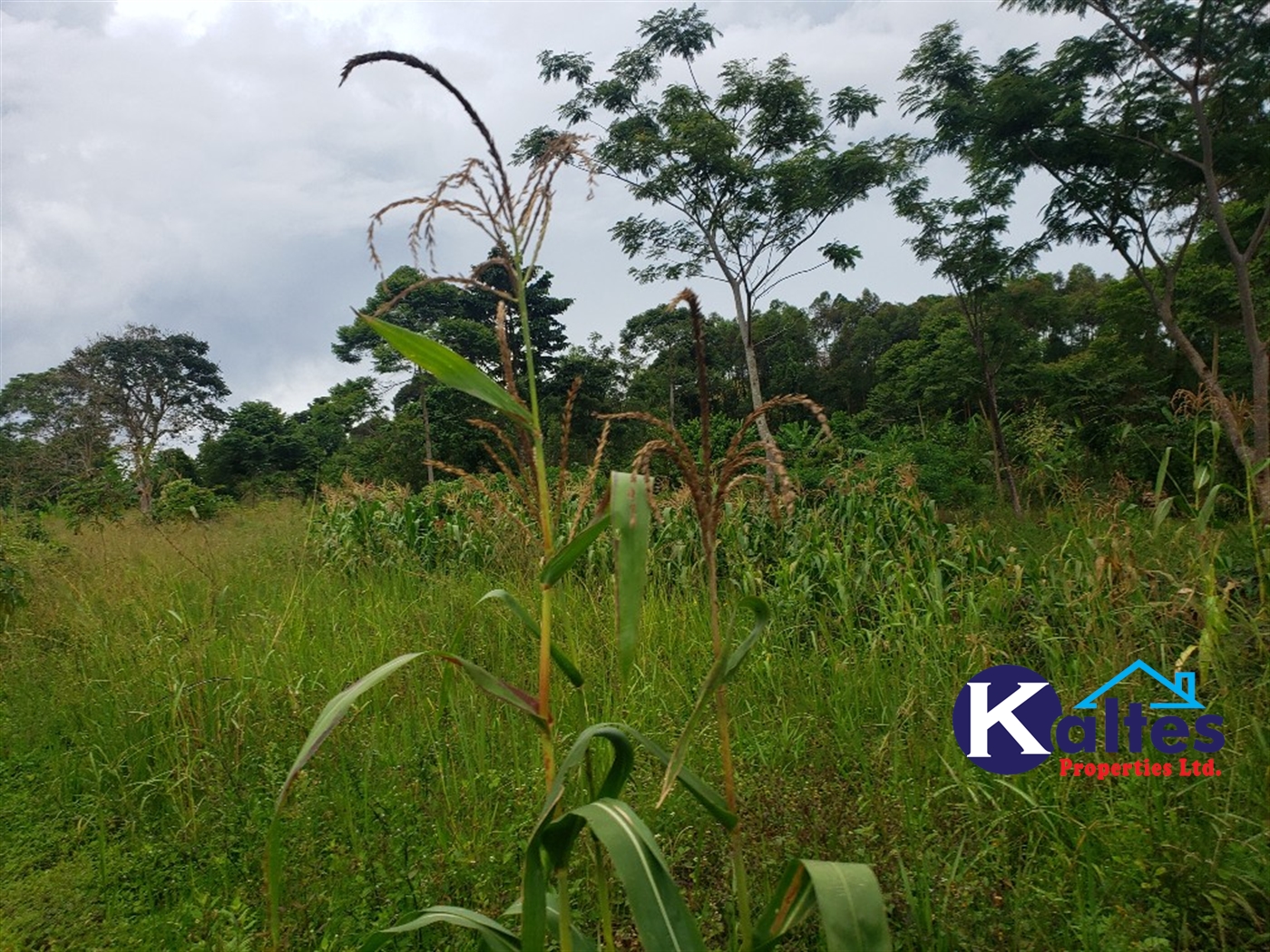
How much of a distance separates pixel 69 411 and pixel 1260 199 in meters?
33.4

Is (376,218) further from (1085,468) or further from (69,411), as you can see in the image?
(69,411)

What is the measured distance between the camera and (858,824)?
199cm

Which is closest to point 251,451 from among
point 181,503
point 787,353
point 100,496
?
point 181,503

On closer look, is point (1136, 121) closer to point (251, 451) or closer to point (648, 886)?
point (648, 886)

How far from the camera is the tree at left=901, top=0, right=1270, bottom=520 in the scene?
24.5 ft

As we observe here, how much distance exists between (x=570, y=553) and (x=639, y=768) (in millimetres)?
1677

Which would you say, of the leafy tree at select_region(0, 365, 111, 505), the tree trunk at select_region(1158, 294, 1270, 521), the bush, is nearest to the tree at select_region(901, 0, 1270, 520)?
the tree trunk at select_region(1158, 294, 1270, 521)

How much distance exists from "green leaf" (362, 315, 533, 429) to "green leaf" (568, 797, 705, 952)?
0.55 meters

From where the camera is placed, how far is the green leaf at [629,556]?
32.7 inches

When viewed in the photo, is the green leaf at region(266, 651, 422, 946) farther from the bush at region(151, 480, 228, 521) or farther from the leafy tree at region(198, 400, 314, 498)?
the leafy tree at region(198, 400, 314, 498)

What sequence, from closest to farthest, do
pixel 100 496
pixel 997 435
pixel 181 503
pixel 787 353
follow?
pixel 100 496
pixel 997 435
pixel 181 503
pixel 787 353

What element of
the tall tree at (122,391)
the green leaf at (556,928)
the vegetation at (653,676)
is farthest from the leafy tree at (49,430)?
the green leaf at (556,928)

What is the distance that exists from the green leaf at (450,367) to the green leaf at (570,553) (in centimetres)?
19

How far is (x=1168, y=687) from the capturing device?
8.26 ft
